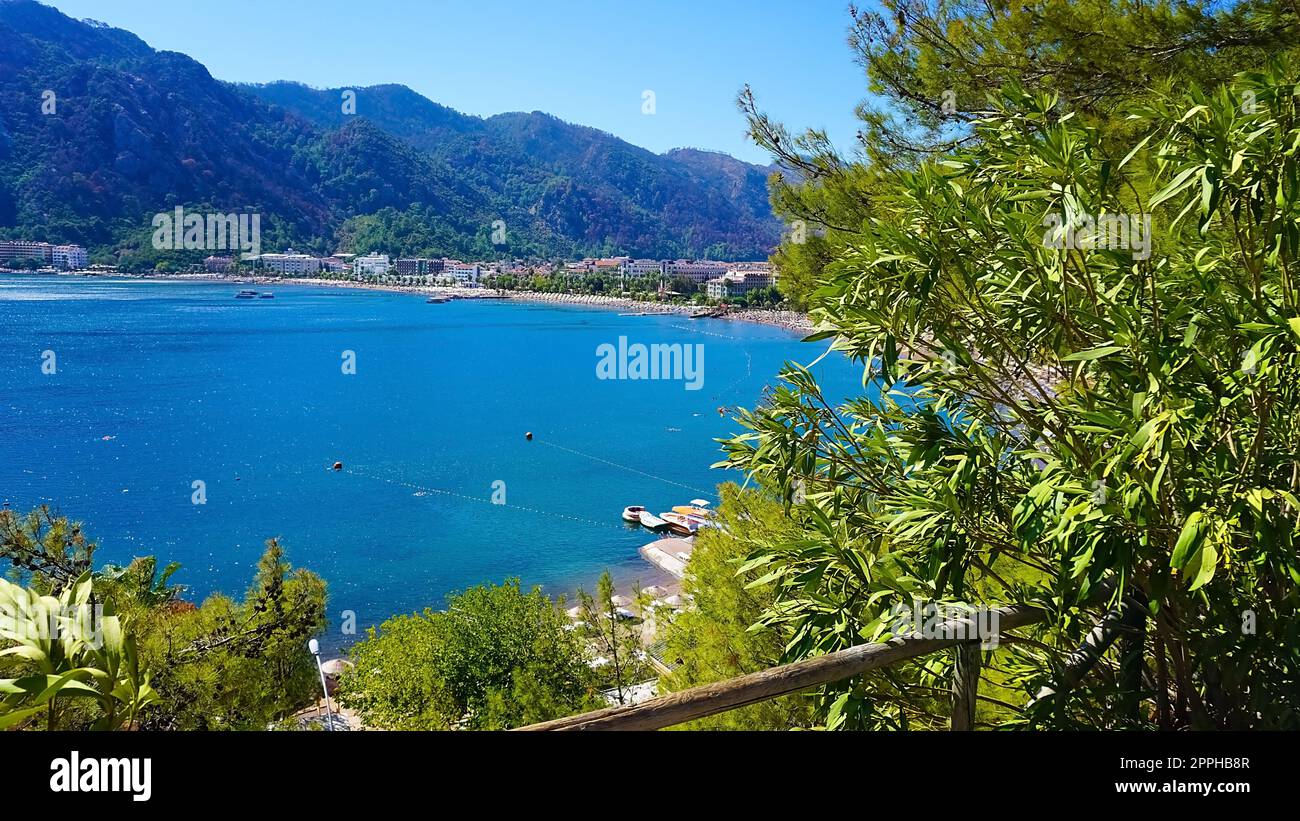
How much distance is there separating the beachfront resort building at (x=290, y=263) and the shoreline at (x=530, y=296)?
3.15 ft

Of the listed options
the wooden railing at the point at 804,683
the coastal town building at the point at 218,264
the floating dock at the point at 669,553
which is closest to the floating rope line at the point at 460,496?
the floating dock at the point at 669,553

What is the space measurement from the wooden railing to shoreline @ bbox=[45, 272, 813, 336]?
65.3 m

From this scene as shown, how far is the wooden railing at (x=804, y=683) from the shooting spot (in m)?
1.43

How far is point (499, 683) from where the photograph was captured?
34.9ft

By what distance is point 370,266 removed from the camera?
106812 millimetres

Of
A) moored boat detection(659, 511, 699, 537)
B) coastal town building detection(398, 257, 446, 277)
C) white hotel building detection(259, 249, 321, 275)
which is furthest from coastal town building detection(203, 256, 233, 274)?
moored boat detection(659, 511, 699, 537)

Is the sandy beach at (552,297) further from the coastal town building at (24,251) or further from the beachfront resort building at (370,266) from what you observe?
the coastal town building at (24,251)

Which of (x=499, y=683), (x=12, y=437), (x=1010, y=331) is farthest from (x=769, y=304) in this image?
(x=1010, y=331)

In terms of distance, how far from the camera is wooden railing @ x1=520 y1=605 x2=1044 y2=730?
1.43 meters

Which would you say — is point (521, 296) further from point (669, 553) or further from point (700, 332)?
point (669, 553)

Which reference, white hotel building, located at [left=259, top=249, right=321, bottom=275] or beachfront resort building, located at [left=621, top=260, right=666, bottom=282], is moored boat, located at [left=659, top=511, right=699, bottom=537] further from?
white hotel building, located at [left=259, top=249, right=321, bottom=275]

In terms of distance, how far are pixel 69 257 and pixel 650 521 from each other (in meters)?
87.1
